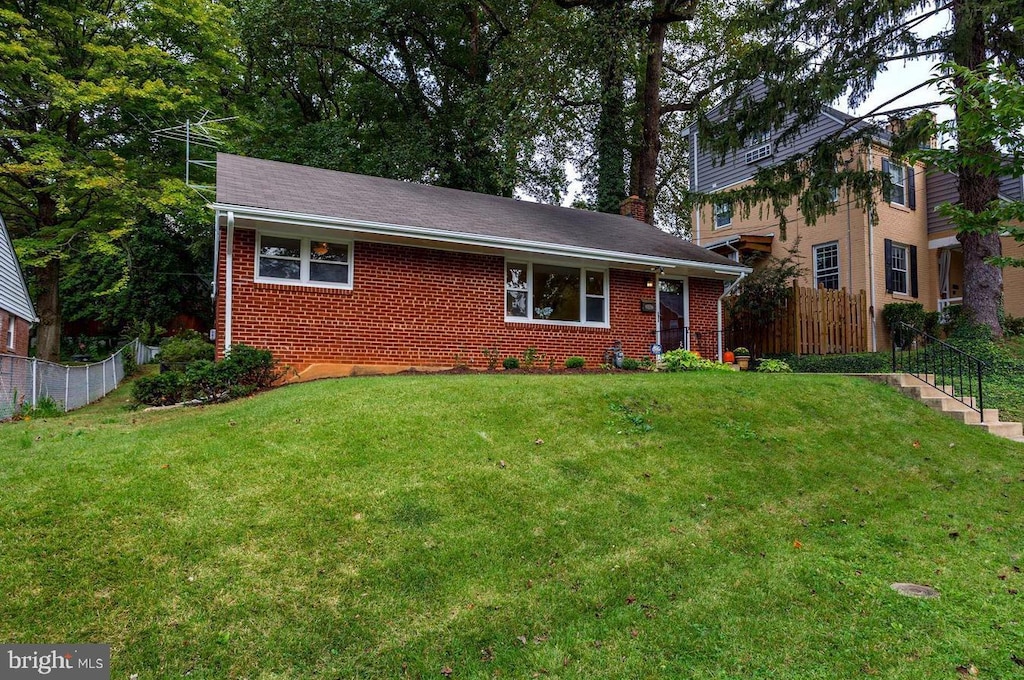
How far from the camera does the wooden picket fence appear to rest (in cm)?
1580

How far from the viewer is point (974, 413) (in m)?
9.12

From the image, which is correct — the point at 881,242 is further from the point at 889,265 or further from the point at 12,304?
the point at 12,304

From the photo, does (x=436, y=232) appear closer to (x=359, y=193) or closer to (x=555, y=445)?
(x=359, y=193)

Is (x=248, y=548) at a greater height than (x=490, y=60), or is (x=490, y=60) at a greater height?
(x=490, y=60)

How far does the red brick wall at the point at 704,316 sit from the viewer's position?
596 inches

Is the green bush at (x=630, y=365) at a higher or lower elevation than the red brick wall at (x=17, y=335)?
lower

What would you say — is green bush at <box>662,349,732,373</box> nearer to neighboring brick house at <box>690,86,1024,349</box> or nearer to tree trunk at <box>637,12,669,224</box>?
neighboring brick house at <box>690,86,1024,349</box>

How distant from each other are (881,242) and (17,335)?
26199 mm

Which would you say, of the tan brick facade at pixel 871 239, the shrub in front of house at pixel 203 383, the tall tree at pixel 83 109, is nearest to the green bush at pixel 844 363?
the tan brick facade at pixel 871 239

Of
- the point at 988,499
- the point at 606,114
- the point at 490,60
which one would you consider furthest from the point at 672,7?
the point at 988,499

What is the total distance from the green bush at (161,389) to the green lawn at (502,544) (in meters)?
1.83

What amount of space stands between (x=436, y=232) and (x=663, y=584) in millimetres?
8478

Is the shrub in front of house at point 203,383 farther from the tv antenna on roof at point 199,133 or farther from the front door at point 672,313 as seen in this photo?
the tv antenna on roof at point 199,133

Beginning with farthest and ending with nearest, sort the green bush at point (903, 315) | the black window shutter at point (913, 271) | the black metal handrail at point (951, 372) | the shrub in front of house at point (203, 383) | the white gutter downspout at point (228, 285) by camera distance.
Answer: the black window shutter at point (913, 271) < the green bush at point (903, 315) < the white gutter downspout at point (228, 285) < the black metal handrail at point (951, 372) < the shrub in front of house at point (203, 383)
